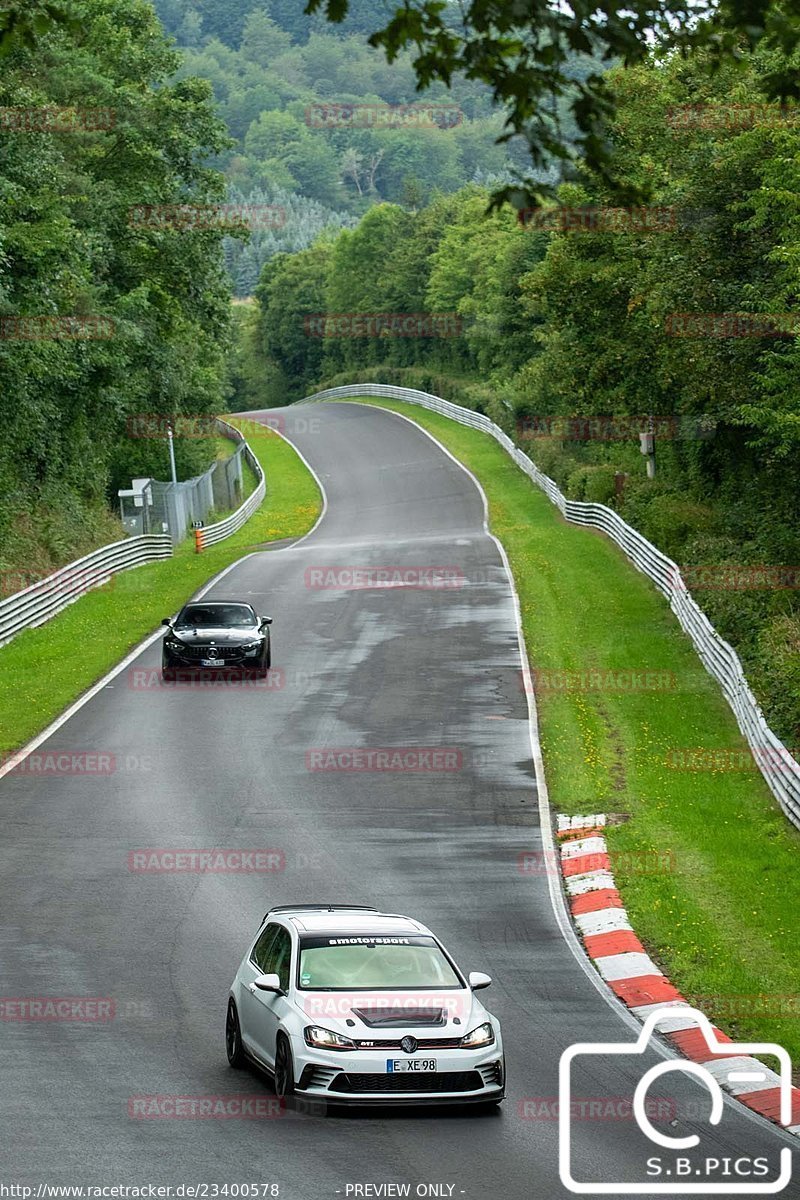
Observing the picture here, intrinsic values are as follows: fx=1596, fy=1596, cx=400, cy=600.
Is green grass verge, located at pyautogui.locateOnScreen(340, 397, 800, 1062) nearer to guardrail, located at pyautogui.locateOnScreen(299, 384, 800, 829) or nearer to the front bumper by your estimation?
guardrail, located at pyautogui.locateOnScreen(299, 384, 800, 829)

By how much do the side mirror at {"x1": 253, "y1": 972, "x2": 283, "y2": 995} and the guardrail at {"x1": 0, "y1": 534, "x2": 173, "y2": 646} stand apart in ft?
82.1

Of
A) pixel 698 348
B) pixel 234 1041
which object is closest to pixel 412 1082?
pixel 234 1041

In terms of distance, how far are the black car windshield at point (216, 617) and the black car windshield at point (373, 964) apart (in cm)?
2060

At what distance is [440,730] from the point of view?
89.7ft

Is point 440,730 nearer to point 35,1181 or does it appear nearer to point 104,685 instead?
point 104,685

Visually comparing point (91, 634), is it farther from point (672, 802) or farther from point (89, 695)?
point (672, 802)

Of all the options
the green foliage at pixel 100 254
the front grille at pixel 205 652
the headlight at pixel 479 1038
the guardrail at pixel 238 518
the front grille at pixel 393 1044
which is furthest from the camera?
the guardrail at pixel 238 518

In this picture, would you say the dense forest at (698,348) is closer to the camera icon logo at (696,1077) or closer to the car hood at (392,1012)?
the camera icon logo at (696,1077)

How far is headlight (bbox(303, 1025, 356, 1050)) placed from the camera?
11.2m

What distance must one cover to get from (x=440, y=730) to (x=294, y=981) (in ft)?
50.6

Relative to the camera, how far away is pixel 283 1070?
1145 cm

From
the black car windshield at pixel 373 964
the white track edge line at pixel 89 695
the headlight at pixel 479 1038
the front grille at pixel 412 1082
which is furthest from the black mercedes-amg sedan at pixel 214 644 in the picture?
the front grille at pixel 412 1082

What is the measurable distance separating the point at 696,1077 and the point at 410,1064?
8.63 ft

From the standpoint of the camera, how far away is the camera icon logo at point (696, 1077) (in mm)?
9984
